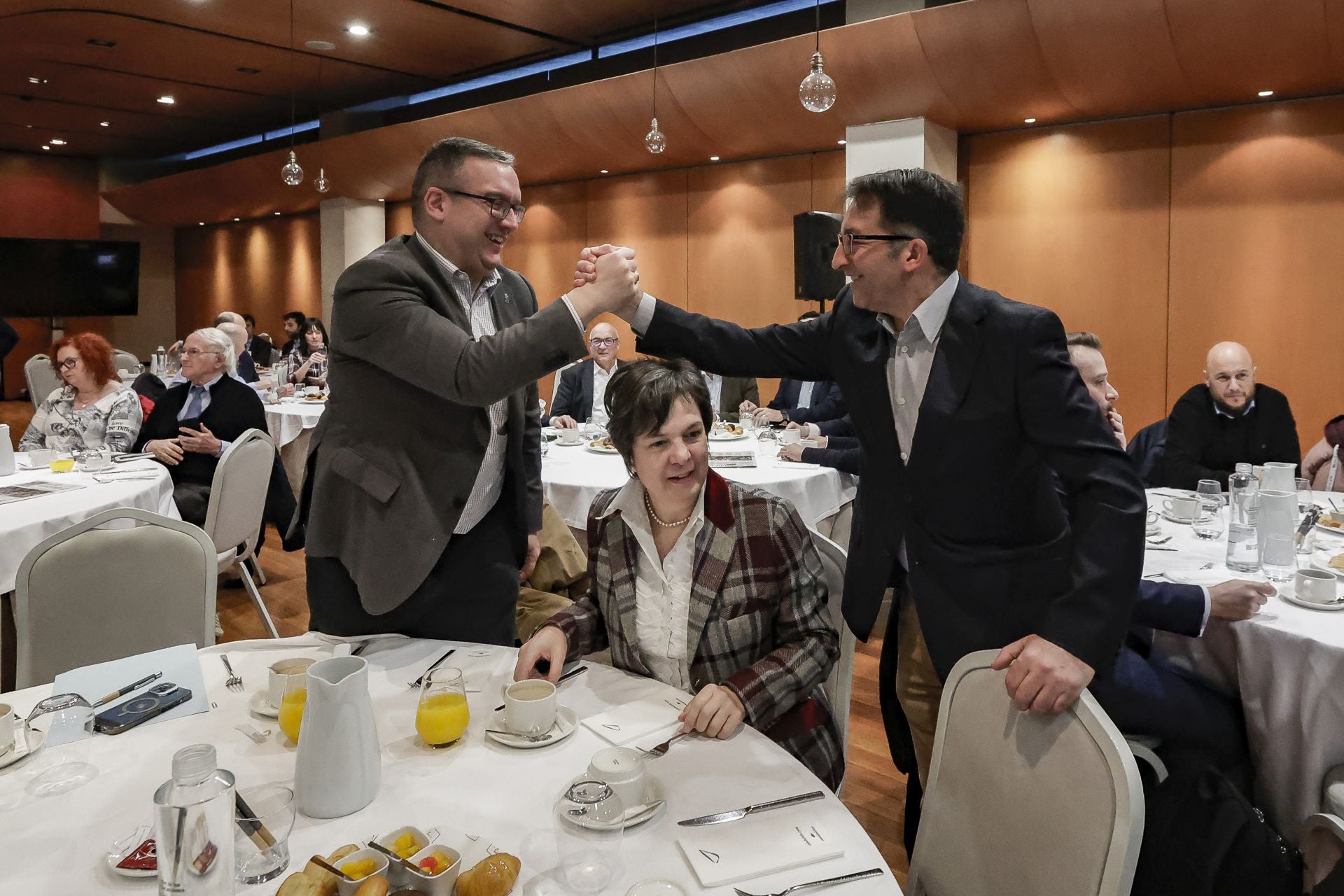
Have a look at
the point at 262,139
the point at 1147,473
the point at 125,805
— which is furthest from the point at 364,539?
the point at 262,139

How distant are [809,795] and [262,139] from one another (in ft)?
44.9

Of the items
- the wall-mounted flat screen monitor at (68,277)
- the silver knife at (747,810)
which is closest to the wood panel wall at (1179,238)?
the silver knife at (747,810)

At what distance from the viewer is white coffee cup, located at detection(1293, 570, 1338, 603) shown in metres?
2.15

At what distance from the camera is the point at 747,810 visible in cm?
123

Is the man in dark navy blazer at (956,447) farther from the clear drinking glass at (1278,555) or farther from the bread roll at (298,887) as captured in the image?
the bread roll at (298,887)

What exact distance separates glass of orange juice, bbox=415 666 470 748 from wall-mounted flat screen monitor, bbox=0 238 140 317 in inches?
607

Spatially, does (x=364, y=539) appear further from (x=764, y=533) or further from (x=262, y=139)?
(x=262, y=139)

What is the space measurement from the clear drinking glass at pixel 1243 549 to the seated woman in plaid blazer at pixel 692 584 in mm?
1346

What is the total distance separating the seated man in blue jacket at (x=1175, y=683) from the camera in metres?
1.90

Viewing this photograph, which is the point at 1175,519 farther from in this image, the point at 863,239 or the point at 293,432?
the point at 293,432

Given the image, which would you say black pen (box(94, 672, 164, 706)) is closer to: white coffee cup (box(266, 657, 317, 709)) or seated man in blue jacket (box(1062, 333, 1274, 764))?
white coffee cup (box(266, 657, 317, 709))

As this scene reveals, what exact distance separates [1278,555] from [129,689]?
2.69m

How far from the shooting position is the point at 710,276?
352 inches

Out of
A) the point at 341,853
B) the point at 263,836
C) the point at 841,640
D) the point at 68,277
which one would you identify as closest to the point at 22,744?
the point at 263,836
